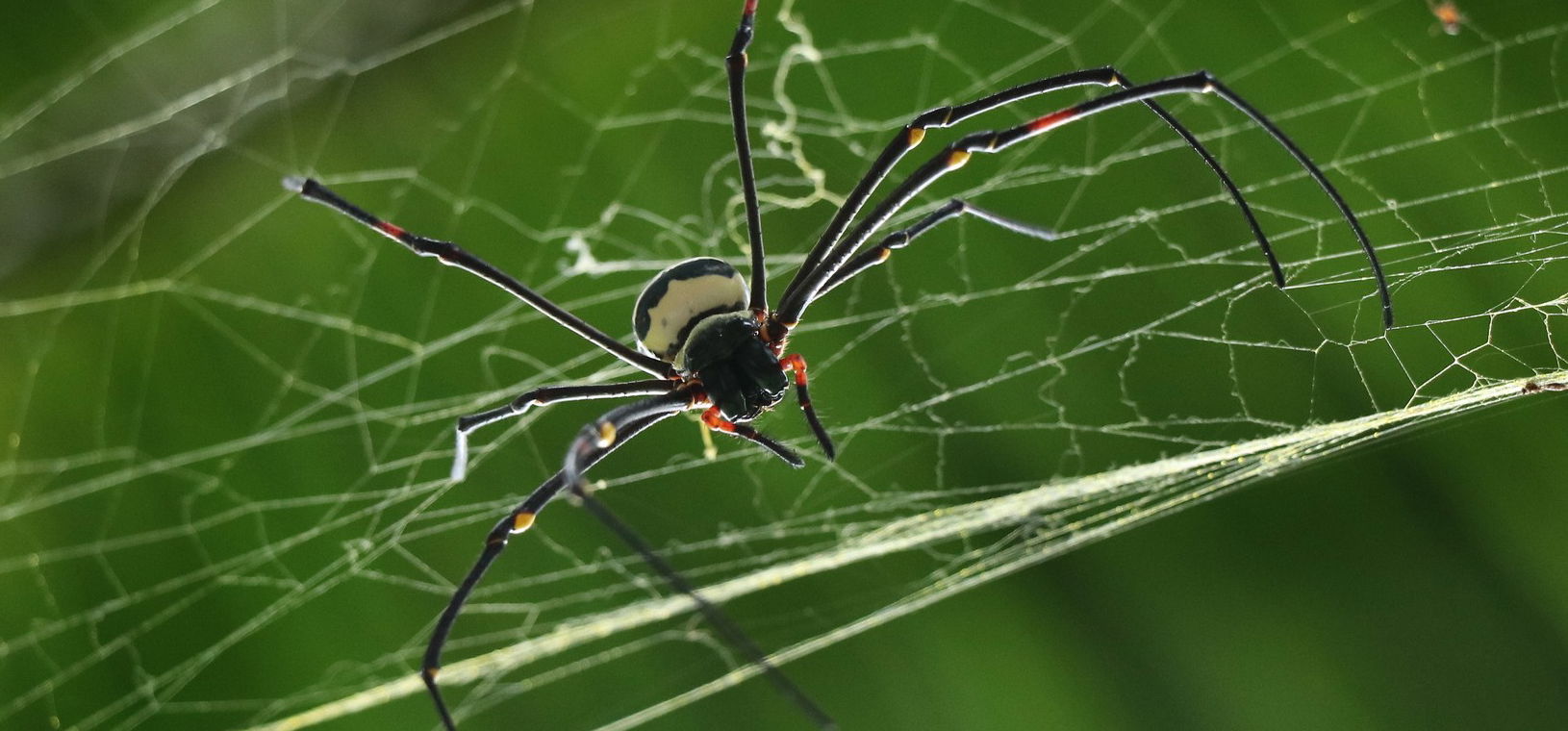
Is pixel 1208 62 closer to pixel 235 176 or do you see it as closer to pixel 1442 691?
pixel 1442 691

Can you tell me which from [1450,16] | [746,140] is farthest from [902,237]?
[1450,16]

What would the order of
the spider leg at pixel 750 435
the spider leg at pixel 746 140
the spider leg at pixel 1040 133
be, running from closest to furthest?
the spider leg at pixel 1040 133 → the spider leg at pixel 750 435 → the spider leg at pixel 746 140

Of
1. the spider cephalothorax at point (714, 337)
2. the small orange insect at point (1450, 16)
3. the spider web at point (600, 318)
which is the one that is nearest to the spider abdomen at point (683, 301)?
the spider cephalothorax at point (714, 337)

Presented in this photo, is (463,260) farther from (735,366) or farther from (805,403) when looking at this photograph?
(805,403)

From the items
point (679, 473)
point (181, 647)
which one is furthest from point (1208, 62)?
point (181, 647)

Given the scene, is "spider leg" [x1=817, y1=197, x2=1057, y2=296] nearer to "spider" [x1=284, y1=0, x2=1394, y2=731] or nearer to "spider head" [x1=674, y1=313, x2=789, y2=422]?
"spider" [x1=284, y1=0, x2=1394, y2=731]

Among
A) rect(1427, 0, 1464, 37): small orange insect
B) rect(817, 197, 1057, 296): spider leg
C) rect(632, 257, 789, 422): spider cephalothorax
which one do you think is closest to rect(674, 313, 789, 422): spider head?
rect(632, 257, 789, 422): spider cephalothorax

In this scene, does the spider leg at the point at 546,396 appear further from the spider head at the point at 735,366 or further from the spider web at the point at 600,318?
the spider web at the point at 600,318
